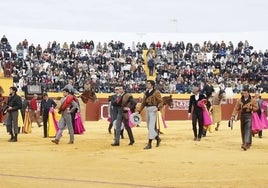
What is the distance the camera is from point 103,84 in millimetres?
37875

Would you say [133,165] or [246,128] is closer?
[133,165]

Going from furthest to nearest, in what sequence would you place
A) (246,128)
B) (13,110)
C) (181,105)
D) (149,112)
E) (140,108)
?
(181,105)
(13,110)
(140,108)
(149,112)
(246,128)

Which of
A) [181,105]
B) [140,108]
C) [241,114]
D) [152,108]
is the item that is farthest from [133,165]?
[181,105]

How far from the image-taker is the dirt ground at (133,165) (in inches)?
375

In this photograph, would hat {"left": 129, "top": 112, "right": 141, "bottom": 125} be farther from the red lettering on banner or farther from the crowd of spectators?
the red lettering on banner

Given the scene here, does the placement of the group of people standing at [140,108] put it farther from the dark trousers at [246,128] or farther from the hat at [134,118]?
the dark trousers at [246,128]

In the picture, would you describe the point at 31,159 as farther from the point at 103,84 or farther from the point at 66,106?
the point at 103,84

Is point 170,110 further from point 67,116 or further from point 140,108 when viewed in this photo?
point 140,108

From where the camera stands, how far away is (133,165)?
465 inches

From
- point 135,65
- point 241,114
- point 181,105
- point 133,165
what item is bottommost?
point 133,165

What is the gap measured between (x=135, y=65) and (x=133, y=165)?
30.5 meters

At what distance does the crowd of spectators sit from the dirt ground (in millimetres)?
19211

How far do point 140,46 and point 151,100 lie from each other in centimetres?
3144
